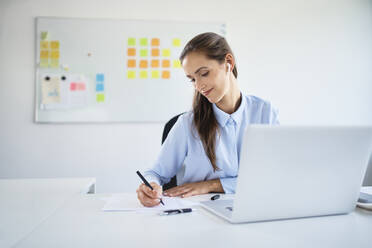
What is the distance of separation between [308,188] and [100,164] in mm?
2230

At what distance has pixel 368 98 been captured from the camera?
9.93 feet

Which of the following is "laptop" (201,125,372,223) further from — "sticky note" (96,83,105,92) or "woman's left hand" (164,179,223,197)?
"sticky note" (96,83,105,92)

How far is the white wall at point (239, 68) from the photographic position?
2.64 meters

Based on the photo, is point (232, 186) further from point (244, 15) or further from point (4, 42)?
point (4, 42)

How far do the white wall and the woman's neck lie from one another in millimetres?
1416

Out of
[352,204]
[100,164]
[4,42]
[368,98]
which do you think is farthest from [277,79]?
[4,42]

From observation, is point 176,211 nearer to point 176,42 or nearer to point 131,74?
point 131,74

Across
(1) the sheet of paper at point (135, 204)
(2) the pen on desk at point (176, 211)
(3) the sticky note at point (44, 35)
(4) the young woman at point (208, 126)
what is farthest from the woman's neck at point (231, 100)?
(3) the sticky note at point (44, 35)

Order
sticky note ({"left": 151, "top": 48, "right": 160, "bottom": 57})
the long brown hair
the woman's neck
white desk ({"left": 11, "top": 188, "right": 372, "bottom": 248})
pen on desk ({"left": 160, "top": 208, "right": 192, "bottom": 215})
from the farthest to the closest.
→ sticky note ({"left": 151, "top": 48, "right": 160, "bottom": 57}), the woman's neck, the long brown hair, pen on desk ({"left": 160, "top": 208, "right": 192, "bottom": 215}), white desk ({"left": 11, "top": 188, "right": 372, "bottom": 248})

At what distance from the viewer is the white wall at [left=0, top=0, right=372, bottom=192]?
104 inches

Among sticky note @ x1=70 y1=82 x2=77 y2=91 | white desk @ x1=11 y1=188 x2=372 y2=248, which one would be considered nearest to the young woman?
white desk @ x1=11 y1=188 x2=372 y2=248

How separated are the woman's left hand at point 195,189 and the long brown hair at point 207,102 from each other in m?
0.10

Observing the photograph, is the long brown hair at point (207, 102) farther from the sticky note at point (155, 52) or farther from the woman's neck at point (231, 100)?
the sticky note at point (155, 52)

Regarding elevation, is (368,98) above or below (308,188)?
above
